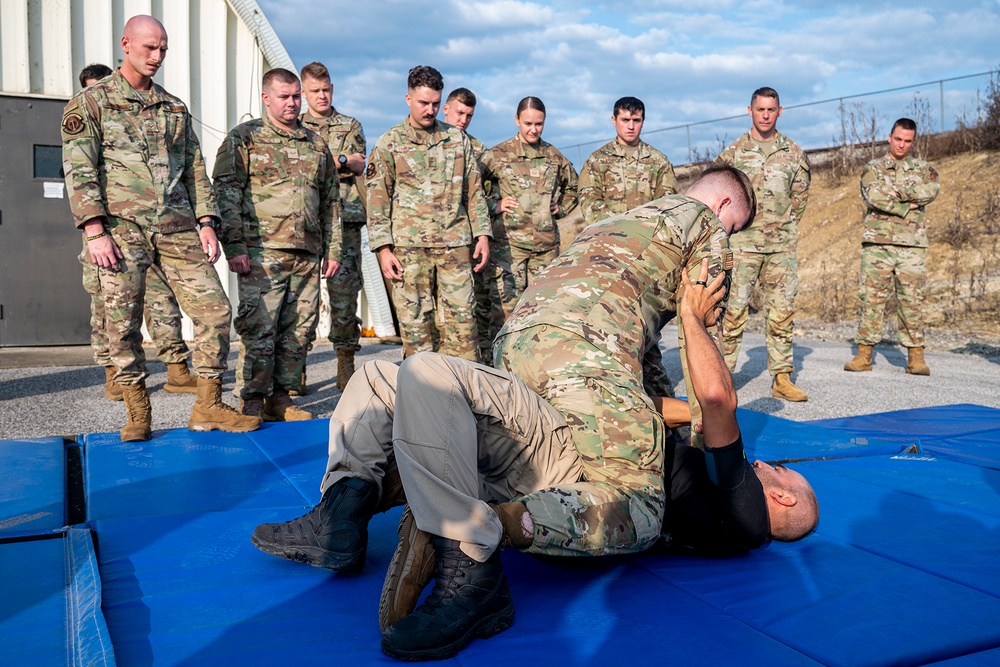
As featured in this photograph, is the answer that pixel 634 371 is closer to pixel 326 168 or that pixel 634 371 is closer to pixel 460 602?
pixel 460 602

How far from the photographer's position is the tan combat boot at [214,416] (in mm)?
4715

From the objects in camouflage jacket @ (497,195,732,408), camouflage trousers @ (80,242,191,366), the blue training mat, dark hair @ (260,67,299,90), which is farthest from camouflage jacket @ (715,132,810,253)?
camouflage trousers @ (80,242,191,366)

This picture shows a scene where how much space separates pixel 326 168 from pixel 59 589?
3.61m

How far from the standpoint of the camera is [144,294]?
482 cm

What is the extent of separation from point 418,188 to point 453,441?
12.4 ft

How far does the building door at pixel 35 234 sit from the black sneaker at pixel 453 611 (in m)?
8.43

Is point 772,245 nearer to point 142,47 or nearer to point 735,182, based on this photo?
point 735,182

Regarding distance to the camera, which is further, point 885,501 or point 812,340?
point 812,340

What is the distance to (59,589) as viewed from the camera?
2463 mm

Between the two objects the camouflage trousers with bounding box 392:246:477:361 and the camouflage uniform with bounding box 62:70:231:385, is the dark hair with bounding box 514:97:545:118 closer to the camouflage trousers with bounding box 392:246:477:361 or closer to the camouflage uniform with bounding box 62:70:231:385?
the camouflage trousers with bounding box 392:246:477:361

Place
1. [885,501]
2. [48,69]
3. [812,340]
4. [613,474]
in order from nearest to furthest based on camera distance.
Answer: [613,474] → [885,501] → [48,69] → [812,340]

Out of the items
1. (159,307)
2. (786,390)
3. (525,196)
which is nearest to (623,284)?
(159,307)

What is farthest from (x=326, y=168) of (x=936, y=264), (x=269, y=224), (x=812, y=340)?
(x=936, y=264)

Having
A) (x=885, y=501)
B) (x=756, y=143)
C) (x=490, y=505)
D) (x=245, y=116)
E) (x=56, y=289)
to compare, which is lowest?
(x=885, y=501)
